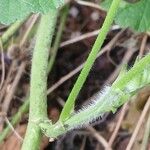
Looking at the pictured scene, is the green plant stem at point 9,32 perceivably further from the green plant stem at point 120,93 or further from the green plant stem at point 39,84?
the green plant stem at point 120,93

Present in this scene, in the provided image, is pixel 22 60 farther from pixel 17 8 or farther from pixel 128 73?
pixel 128 73

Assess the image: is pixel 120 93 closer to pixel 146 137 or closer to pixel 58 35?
pixel 146 137

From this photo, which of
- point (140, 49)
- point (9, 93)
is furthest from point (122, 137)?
point (9, 93)

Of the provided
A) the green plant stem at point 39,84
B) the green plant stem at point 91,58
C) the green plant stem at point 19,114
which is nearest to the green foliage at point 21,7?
the green plant stem at point 91,58

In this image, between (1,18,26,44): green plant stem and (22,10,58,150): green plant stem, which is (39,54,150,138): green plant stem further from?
(1,18,26,44): green plant stem

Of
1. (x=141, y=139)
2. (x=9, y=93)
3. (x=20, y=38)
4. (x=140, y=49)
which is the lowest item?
(x=141, y=139)

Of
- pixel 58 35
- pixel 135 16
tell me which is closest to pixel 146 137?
pixel 135 16
